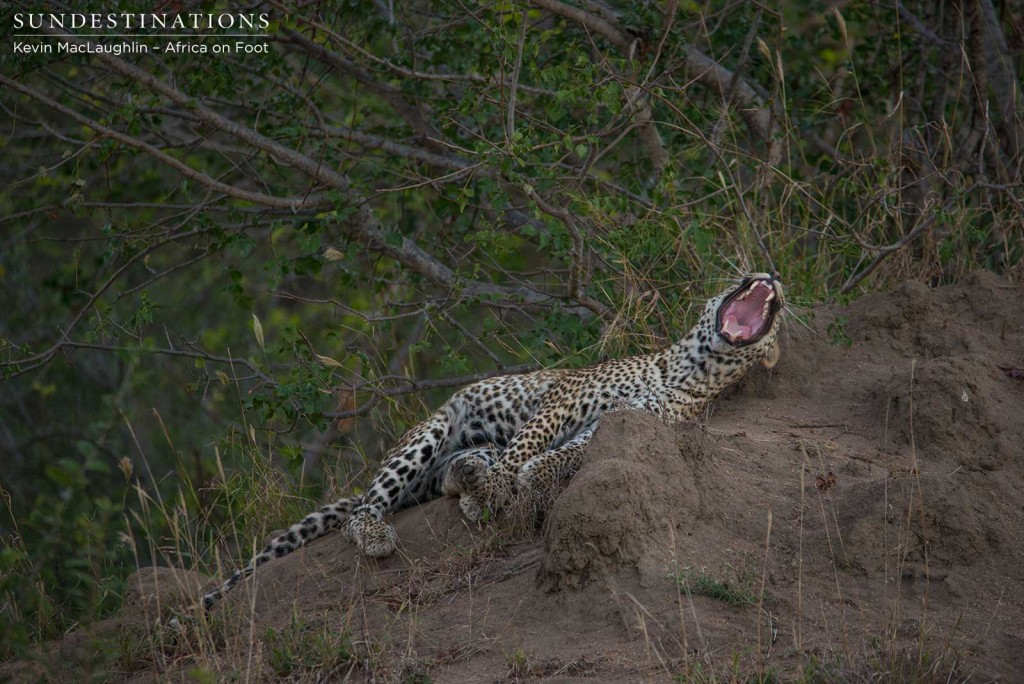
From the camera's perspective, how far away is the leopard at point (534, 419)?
7.00 metres

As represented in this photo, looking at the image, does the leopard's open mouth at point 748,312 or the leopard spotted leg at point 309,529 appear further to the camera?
the leopard spotted leg at point 309,529

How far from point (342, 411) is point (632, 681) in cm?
453

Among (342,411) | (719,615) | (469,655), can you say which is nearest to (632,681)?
(719,615)

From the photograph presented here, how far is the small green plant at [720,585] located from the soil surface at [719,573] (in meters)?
0.01

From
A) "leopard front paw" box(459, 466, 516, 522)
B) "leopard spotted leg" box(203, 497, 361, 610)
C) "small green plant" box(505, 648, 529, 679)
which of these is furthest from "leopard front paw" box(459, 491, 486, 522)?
"small green plant" box(505, 648, 529, 679)

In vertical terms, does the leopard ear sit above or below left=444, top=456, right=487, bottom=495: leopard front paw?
above

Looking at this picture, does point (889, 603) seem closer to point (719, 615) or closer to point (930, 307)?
Result: point (719, 615)

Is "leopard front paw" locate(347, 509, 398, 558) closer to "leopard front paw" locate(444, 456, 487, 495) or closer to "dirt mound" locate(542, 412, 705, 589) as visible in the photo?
"leopard front paw" locate(444, 456, 487, 495)

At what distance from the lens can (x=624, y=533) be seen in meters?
5.63

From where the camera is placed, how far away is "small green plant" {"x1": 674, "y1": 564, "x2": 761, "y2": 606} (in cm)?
529

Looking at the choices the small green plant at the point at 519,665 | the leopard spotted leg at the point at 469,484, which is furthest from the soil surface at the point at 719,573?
the leopard spotted leg at the point at 469,484

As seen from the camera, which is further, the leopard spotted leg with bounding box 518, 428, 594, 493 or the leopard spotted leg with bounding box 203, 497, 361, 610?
the leopard spotted leg with bounding box 203, 497, 361, 610

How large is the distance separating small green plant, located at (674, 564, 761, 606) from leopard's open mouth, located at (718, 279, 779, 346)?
2.17m

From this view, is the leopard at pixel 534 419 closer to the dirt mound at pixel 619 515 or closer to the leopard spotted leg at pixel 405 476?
the leopard spotted leg at pixel 405 476
